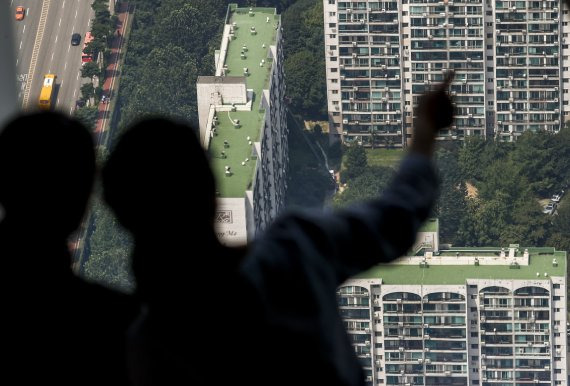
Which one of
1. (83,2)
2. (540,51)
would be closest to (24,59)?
(83,2)

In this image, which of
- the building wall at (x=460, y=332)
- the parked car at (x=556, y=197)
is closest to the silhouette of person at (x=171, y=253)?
the building wall at (x=460, y=332)

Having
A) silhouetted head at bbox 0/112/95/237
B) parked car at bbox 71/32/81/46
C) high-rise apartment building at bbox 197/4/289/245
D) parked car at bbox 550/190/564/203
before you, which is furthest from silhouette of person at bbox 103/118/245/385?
parked car at bbox 71/32/81/46

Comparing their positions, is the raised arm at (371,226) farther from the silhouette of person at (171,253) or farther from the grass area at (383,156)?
the grass area at (383,156)

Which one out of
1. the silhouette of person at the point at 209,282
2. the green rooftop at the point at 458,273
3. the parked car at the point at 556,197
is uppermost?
the parked car at the point at 556,197

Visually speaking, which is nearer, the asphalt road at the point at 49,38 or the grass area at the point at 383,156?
the grass area at the point at 383,156

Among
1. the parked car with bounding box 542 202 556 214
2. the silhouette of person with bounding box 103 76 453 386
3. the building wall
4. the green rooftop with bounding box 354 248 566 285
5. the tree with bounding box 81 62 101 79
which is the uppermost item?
the tree with bounding box 81 62 101 79

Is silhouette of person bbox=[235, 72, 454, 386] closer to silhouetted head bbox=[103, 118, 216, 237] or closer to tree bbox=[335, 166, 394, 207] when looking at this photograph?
silhouetted head bbox=[103, 118, 216, 237]

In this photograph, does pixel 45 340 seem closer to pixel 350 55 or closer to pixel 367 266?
pixel 367 266

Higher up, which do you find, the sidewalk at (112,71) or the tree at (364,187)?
the sidewalk at (112,71)
